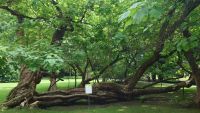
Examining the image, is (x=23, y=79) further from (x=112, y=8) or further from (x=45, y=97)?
(x=112, y=8)

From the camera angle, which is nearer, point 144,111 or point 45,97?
point 144,111

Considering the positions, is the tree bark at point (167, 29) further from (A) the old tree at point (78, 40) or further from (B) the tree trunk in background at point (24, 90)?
(B) the tree trunk in background at point (24, 90)

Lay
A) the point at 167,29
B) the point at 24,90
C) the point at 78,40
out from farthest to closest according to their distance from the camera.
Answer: the point at 24,90 < the point at 78,40 < the point at 167,29

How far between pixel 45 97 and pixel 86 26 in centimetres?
339

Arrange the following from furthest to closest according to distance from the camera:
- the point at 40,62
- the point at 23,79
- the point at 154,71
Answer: the point at 154,71, the point at 23,79, the point at 40,62

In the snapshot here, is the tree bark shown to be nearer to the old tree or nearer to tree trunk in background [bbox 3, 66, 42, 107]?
the old tree

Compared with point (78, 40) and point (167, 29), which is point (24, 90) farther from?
point (167, 29)

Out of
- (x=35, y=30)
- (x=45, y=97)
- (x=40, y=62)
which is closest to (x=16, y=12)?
(x=35, y=30)

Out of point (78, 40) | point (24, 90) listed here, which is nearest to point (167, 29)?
point (78, 40)

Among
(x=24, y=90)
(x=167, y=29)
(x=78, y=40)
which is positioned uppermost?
(x=78, y=40)

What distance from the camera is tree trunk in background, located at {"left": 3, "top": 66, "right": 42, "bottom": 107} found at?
507 inches

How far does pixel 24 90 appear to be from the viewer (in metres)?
13.6

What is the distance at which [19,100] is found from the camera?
12891 mm

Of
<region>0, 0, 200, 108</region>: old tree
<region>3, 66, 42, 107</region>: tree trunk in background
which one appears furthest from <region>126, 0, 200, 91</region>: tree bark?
<region>3, 66, 42, 107</region>: tree trunk in background
